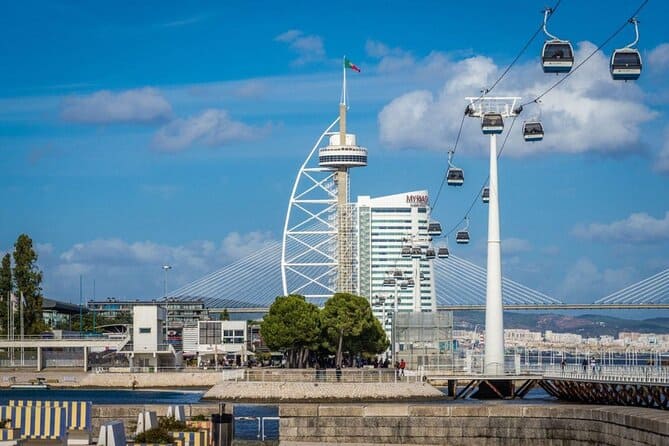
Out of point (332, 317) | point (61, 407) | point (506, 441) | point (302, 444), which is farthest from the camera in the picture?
point (332, 317)

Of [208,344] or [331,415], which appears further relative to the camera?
[208,344]

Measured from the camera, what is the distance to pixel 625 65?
3278cm

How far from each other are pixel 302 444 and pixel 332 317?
8166cm

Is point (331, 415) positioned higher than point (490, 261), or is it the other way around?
point (490, 261)

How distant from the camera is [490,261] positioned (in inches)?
2783

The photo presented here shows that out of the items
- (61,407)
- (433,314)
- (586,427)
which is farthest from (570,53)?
(433,314)

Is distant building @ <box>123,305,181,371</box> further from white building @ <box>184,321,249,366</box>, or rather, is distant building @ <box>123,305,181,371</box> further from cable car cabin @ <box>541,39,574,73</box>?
cable car cabin @ <box>541,39,574,73</box>

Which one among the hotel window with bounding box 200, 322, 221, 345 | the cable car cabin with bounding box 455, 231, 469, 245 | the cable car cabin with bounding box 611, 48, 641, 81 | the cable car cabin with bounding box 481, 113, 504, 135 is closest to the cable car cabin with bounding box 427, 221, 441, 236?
the cable car cabin with bounding box 455, 231, 469, 245

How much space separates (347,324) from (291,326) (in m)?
4.81

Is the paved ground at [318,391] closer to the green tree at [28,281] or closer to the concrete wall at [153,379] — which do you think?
the concrete wall at [153,379]

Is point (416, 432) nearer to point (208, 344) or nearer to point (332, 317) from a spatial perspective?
point (332, 317)

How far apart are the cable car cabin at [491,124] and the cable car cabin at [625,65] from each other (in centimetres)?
2589

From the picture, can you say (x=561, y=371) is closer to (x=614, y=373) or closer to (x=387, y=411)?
(x=614, y=373)

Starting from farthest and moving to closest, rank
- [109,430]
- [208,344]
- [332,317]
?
[208,344]
[332,317]
[109,430]
